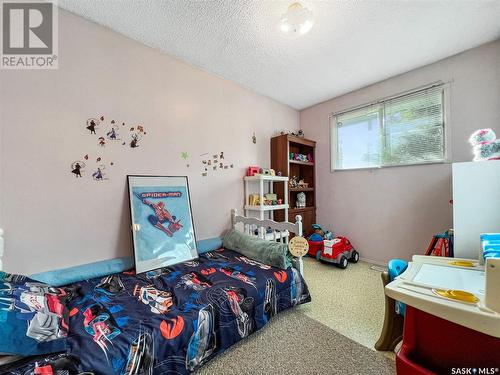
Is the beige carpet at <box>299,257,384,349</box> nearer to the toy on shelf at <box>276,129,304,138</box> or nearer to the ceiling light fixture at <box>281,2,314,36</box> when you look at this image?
the toy on shelf at <box>276,129,304,138</box>

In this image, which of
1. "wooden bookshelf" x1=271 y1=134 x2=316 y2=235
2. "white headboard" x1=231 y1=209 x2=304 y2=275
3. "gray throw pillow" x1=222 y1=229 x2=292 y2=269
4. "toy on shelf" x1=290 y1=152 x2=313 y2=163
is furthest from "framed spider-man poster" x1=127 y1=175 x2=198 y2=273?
"toy on shelf" x1=290 y1=152 x2=313 y2=163

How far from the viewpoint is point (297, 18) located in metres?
1.49

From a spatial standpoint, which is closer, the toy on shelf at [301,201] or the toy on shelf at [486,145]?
the toy on shelf at [486,145]

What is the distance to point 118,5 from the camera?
5.19ft

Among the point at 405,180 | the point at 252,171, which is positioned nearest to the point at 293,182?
the point at 252,171

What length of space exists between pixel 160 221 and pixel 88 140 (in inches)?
36.5

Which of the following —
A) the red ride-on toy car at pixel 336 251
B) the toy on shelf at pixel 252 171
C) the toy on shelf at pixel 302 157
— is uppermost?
the toy on shelf at pixel 302 157

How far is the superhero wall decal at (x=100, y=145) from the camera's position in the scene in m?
1.69

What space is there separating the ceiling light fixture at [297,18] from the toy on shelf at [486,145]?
1608mm

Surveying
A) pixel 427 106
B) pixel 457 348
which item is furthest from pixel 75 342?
pixel 427 106

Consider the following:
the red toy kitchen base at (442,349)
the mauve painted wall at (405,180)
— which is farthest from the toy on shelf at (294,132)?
the red toy kitchen base at (442,349)

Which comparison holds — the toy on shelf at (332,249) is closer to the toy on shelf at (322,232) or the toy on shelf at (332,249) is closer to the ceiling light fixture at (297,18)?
the toy on shelf at (322,232)

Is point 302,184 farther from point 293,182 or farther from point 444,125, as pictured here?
point 444,125

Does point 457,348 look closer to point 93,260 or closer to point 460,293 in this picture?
point 460,293
